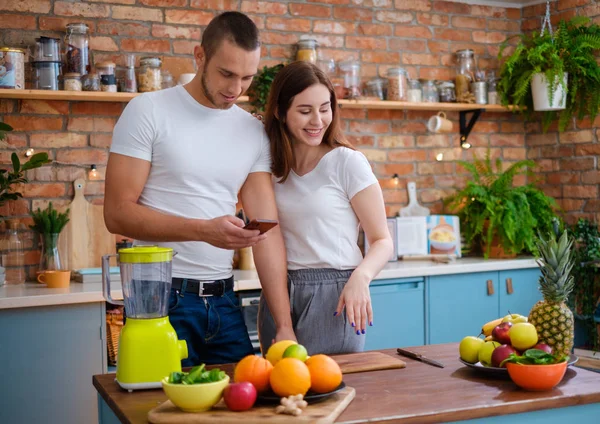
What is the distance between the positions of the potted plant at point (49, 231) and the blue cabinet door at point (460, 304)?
1.88 meters

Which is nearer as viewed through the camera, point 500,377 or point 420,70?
point 500,377

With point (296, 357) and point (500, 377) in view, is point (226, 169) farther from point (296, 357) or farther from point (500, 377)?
point (500, 377)

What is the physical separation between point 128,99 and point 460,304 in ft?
6.63

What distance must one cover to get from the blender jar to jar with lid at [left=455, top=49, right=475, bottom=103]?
3207mm

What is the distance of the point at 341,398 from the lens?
170 centimetres

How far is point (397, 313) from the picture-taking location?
13.3 ft

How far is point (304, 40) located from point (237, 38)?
86.8 inches

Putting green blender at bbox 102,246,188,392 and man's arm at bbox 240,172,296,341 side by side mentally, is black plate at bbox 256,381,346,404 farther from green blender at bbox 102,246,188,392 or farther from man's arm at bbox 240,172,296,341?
man's arm at bbox 240,172,296,341

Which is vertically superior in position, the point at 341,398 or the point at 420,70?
the point at 420,70

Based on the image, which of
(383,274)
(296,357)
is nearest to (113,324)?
(383,274)

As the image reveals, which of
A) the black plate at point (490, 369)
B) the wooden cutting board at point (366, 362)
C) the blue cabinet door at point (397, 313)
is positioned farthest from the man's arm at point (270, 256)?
the blue cabinet door at point (397, 313)

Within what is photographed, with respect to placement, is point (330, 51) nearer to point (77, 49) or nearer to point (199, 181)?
point (77, 49)

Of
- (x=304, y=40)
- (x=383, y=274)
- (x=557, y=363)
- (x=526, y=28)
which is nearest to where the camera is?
(x=557, y=363)

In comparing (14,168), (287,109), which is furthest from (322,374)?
(14,168)
